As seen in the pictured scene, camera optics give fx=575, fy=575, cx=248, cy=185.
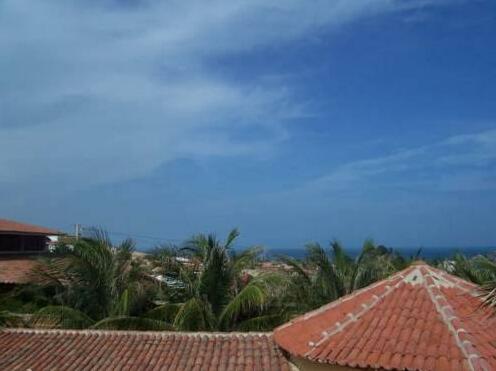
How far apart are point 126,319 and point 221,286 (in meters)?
2.93

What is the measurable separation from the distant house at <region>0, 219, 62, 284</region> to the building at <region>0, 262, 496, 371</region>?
12.6 metres

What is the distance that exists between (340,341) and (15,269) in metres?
19.3

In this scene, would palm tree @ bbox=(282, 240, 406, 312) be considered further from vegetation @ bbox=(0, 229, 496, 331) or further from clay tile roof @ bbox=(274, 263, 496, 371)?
clay tile roof @ bbox=(274, 263, 496, 371)

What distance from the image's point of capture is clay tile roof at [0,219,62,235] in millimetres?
30077

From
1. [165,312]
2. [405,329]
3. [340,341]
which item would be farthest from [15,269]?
[405,329]

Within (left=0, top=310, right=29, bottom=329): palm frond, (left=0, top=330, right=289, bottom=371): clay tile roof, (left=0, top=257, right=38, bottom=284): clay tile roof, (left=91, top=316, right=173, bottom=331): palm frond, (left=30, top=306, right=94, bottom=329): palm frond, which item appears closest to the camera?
(left=0, top=330, right=289, bottom=371): clay tile roof

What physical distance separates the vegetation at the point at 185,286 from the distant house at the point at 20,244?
27.5 feet

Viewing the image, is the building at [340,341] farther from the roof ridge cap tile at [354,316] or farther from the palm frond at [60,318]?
the palm frond at [60,318]

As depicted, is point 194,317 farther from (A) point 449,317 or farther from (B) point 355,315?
(A) point 449,317

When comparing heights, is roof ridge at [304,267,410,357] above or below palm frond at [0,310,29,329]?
above

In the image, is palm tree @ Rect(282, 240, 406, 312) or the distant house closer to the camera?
palm tree @ Rect(282, 240, 406, 312)

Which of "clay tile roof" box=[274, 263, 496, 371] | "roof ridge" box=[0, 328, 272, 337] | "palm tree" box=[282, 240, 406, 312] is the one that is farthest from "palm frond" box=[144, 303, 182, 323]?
"clay tile roof" box=[274, 263, 496, 371]

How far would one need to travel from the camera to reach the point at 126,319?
53.0 ft

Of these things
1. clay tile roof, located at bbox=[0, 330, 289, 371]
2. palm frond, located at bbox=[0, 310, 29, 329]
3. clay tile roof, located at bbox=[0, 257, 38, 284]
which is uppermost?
clay tile roof, located at bbox=[0, 257, 38, 284]
